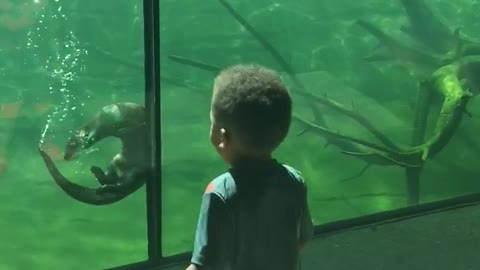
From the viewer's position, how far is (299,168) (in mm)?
4621

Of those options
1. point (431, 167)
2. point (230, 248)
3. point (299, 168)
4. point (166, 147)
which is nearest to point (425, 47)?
point (431, 167)

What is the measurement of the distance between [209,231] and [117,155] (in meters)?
1.90

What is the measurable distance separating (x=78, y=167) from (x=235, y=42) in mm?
1019

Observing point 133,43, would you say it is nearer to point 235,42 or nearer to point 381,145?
point 235,42

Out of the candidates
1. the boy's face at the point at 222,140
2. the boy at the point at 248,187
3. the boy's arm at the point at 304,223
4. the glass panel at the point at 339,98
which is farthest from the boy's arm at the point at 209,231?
the glass panel at the point at 339,98

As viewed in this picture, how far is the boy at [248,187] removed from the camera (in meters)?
2.23

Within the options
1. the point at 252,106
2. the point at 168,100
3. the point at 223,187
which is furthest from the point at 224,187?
the point at 168,100

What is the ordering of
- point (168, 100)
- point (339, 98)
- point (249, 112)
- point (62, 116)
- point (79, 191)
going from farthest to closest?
point (339, 98), point (168, 100), point (79, 191), point (62, 116), point (249, 112)

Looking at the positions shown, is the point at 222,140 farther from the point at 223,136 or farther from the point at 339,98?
the point at 339,98

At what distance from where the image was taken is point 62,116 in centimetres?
392

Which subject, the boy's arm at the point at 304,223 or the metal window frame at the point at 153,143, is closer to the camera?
the boy's arm at the point at 304,223

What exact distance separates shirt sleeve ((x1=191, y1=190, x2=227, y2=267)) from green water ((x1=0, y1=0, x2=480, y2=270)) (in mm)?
1830

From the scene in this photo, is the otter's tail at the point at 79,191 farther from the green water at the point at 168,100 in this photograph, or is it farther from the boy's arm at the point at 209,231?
the boy's arm at the point at 209,231

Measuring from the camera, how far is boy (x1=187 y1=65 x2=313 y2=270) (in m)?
2.23
